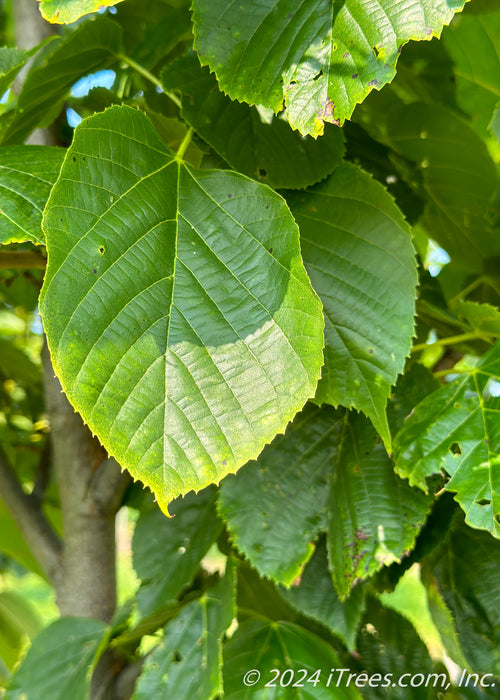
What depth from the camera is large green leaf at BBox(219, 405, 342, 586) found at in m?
0.57

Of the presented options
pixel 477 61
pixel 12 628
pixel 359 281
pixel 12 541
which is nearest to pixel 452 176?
pixel 477 61

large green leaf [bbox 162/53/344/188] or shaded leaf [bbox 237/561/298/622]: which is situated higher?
large green leaf [bbox 162/53/344/188]

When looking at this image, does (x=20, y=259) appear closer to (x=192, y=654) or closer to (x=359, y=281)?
(x=359, y=281)

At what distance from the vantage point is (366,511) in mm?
574

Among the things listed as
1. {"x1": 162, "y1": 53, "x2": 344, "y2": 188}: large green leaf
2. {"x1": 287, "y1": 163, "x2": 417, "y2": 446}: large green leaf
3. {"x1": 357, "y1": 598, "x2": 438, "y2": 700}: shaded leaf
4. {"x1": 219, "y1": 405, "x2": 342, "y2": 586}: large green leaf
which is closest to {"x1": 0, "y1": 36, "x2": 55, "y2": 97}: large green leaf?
{"x1": 162, "y1": 53, "x2": 344, "y2": 188}: large green leaf

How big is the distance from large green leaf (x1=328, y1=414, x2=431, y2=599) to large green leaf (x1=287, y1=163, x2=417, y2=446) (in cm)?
11

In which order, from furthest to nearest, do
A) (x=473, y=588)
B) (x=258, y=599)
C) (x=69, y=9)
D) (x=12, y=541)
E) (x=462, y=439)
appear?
1. (x=12, y=541)
2. (x=258, y=599)
3. (x=473, y=588)
4. (x=462, y=439)
5. (x=69, y=9)

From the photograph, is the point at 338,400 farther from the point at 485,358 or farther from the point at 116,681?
the point at 116,681

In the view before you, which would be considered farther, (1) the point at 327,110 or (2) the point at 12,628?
(2) the point at 12,628

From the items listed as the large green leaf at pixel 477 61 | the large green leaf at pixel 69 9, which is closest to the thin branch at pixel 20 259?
the large green leaf at pixel 69 9

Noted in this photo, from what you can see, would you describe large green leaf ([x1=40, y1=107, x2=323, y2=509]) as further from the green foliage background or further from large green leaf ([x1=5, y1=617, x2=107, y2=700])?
large green leaf ([x1=5, y1=617, x2=107, y2=700])

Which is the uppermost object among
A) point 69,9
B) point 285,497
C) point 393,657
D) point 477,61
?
point 477,61

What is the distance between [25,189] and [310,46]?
229 millimetres

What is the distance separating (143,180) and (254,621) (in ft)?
1.60
